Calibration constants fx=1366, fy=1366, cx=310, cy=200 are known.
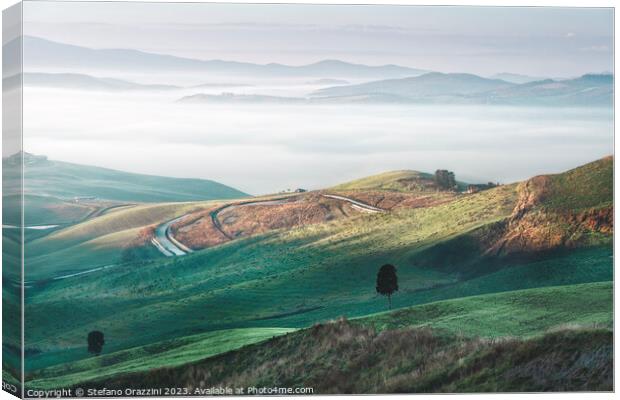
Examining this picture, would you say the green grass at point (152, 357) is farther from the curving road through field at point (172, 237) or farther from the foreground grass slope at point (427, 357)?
the curving road through field at point (172, 237)

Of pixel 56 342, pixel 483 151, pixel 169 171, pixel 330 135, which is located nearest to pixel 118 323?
pixel 56 342

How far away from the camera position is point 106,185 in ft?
73.4

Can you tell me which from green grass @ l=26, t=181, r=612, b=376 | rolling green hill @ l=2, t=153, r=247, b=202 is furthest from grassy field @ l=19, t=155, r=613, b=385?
rolling green hill @ l=2, t=153, r=247, b=202

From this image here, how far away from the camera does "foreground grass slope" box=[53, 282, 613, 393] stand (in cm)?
2111

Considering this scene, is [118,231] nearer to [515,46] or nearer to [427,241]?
[427,241]

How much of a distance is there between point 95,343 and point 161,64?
4709 millimetres

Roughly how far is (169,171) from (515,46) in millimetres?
6244

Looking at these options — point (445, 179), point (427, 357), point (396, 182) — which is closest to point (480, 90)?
point (445, 179)

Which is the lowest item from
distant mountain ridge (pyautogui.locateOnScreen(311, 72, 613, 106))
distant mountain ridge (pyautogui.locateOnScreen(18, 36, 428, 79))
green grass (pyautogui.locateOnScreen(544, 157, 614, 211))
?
green grass (pyautogui.locateOnScreen(544, 157, 614, 211))

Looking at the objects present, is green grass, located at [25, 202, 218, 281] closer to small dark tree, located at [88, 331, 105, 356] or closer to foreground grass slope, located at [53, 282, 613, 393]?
small dark tree, located at [88, 331, 105, 356]

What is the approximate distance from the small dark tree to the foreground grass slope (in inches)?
29.5

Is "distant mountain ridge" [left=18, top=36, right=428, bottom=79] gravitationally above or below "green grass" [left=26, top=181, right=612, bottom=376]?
above

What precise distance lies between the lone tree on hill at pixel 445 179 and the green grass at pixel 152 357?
370cm

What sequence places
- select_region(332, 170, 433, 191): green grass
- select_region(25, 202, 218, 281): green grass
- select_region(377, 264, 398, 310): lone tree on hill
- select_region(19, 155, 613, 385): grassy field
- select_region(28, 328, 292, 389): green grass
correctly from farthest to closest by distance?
select_region(332, 170, 433, 191): green grass, select_region(377, 264, 398, 310): lone tree on hill, select_region(19, 155, 613, 385): grassy field, select_region(25, 202, 218, 281): green grass, select_region(28, 328, 292, 389): green grass
